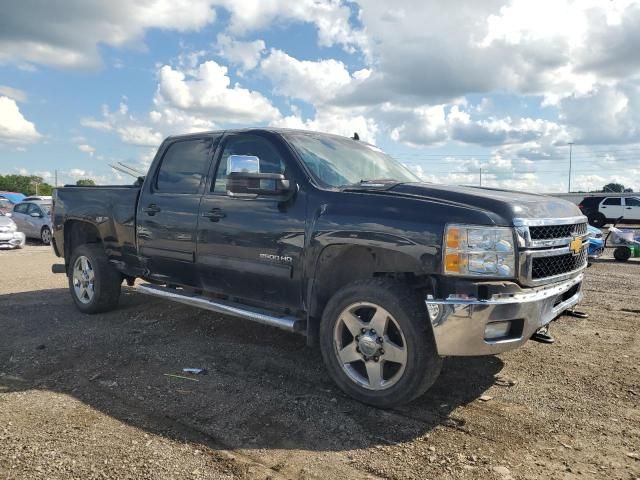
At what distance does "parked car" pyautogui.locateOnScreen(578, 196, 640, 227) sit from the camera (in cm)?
2912

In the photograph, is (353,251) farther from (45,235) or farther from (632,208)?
(632,208)

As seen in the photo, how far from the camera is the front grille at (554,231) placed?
365 centimetres

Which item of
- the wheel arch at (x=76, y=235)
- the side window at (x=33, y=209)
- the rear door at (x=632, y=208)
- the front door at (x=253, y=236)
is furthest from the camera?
the rear door at (x=632, y=208)

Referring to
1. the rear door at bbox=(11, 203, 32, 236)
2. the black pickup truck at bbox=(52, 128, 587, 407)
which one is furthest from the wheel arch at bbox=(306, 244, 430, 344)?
the rear door at bbox=(11, 203, 32, 236)

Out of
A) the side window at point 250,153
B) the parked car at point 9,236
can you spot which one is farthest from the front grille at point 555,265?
the parked car at point 9,236

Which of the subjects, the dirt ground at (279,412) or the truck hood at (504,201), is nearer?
the dirt ground at (279,412)

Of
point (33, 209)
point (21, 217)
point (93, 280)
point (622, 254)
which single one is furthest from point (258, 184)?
point (21, 217)

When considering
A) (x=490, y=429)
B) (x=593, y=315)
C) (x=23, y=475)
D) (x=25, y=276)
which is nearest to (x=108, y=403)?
(x=23, y=475)

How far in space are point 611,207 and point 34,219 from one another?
27.6m

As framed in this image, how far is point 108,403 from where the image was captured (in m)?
3.88

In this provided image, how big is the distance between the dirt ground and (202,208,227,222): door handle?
1228 mm

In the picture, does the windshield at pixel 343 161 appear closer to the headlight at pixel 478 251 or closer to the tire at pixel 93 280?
the headlight at pixel 478 251

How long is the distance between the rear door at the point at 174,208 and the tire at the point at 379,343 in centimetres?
181

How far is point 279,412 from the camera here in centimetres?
372
